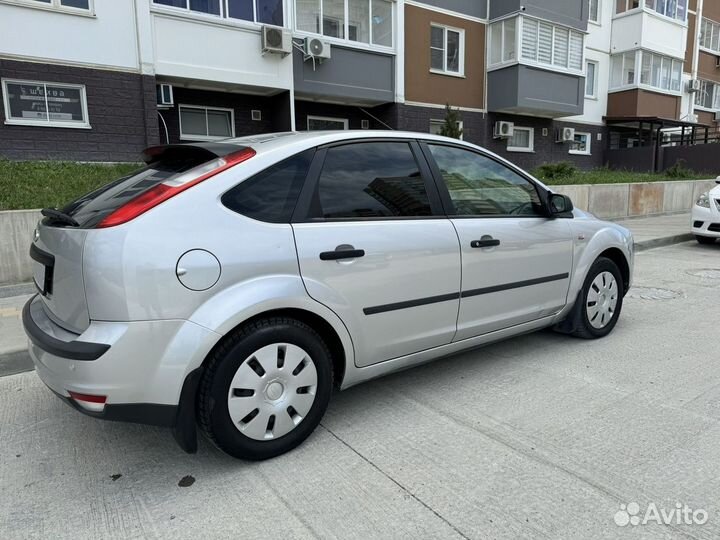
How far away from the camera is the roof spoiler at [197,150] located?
276 centimetres

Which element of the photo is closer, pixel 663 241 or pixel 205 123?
pixel 663 241

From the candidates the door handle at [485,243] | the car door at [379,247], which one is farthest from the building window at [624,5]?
the car door at [379,247]

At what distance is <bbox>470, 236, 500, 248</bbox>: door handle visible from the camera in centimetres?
340

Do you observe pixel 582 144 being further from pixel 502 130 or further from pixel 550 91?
pixel 502 130

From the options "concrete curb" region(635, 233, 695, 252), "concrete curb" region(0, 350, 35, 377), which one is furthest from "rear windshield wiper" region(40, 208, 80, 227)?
"concrete curb" region(635, 233, 695, 252)

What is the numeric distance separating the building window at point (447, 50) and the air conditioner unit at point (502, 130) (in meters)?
2.10

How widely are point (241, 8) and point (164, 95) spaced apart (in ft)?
8.59

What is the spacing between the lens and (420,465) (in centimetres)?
267

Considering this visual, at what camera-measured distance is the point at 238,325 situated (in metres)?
2.51

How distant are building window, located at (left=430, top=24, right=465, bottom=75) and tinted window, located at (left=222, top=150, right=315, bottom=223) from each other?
14.1 metres

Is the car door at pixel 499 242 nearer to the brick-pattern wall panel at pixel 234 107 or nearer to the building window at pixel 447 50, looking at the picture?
the brick-pattern wall panel at pixel 234 107

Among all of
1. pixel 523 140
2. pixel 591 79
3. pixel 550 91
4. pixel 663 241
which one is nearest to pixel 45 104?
pixel 663 241

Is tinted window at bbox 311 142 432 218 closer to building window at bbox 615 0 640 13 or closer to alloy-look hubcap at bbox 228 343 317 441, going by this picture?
alloy-look hubcap at bbox 228 343 317 441

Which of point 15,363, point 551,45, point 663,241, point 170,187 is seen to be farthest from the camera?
point 551,45
